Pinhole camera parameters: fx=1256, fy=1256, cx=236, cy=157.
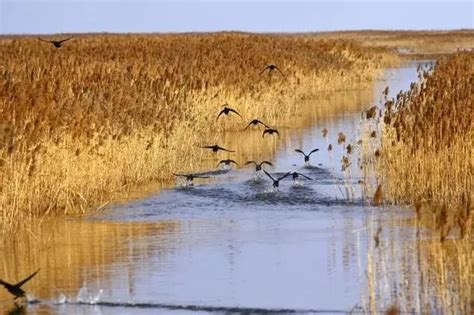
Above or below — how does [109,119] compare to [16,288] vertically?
above

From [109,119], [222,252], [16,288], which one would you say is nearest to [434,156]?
[222,252]

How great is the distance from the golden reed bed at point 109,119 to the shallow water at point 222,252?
1.77 ft

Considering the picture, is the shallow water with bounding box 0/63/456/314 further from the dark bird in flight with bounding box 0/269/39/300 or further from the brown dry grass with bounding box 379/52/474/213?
the brown dry grass with bounding box 379/52/474/213

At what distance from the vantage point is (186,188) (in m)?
16.9

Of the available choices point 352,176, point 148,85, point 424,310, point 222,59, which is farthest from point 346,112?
point 424,310

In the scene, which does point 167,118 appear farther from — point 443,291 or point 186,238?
point 443,291

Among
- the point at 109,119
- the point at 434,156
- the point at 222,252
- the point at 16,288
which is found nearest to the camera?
the point at 16,288

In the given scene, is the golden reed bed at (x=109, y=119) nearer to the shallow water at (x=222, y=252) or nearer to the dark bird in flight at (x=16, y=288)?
the shallow water at (x=222, y=252)

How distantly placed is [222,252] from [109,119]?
509 centimetres

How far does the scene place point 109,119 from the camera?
1673cm

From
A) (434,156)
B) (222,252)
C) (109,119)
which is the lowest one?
(222,252)

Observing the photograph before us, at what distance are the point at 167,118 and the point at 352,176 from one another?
328 cm

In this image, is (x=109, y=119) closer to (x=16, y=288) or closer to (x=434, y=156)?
(x=434, y=156)

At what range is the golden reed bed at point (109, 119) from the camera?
14.1 meters
